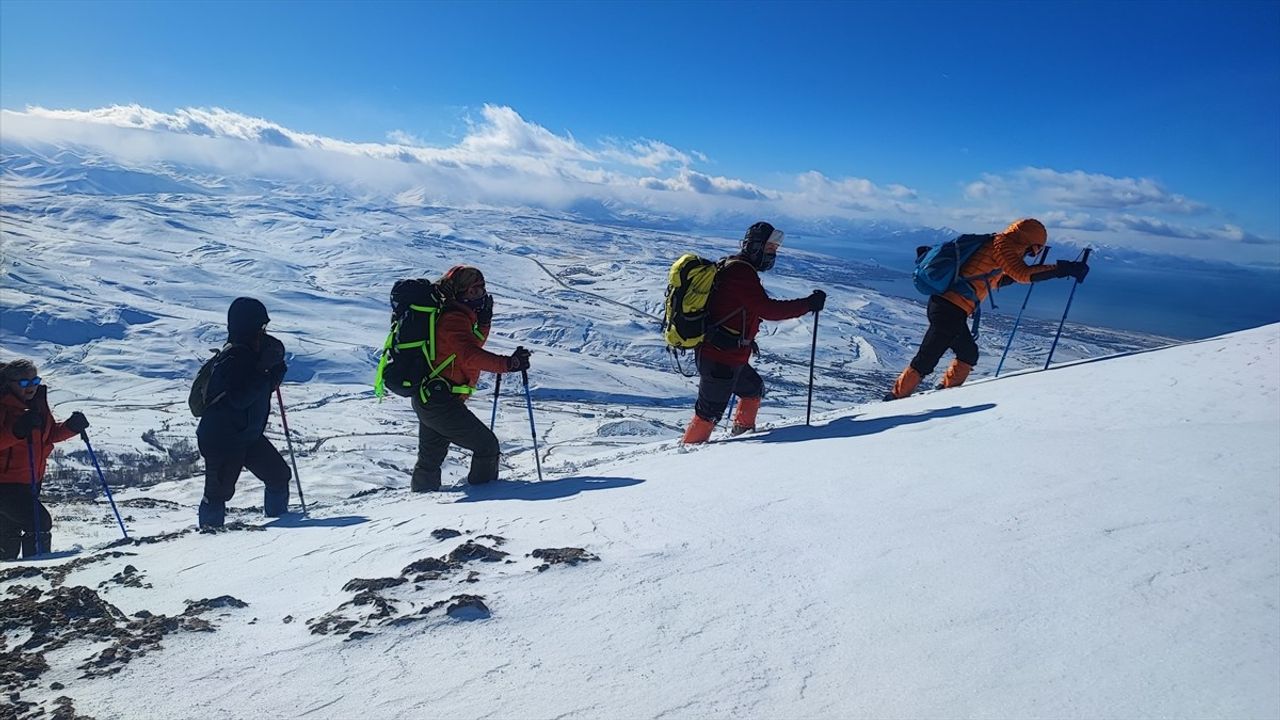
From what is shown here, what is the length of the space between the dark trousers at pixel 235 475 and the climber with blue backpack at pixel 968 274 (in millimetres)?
7471

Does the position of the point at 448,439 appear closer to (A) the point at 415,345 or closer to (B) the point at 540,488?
(A) the point at 415,345

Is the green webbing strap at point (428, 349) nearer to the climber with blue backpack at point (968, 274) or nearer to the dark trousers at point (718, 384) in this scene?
the dark trousers at point (718, 384)

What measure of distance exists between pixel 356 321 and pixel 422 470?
88.9m

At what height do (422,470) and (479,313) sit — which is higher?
(479,313)

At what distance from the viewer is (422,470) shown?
280 inches

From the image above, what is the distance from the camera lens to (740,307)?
753 cm

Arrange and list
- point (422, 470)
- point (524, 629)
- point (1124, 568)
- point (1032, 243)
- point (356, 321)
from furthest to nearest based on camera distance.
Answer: point (356, 321), point (1032, 243), point (422, 470), point (1124, 568), point (524, 629)

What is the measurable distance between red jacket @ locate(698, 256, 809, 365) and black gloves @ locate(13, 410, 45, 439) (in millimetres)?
6778

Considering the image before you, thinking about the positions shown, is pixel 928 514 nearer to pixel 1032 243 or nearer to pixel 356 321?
pixel 1032 243

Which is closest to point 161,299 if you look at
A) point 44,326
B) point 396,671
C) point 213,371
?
point 44,326

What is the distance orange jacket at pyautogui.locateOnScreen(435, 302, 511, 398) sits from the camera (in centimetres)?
625

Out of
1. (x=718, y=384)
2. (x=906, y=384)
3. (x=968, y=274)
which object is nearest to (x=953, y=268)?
(x=968, y=274)

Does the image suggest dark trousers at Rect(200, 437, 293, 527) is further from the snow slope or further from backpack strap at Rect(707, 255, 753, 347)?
backpack strap at Rect(707, 255, 753, 347)

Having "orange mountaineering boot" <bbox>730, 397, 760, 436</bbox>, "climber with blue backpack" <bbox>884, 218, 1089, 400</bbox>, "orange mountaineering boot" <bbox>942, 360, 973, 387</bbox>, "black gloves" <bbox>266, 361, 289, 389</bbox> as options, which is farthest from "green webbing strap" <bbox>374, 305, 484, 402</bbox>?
"orange mountaineering boot" <bbox>942, 360, 973, 387</bbox>
